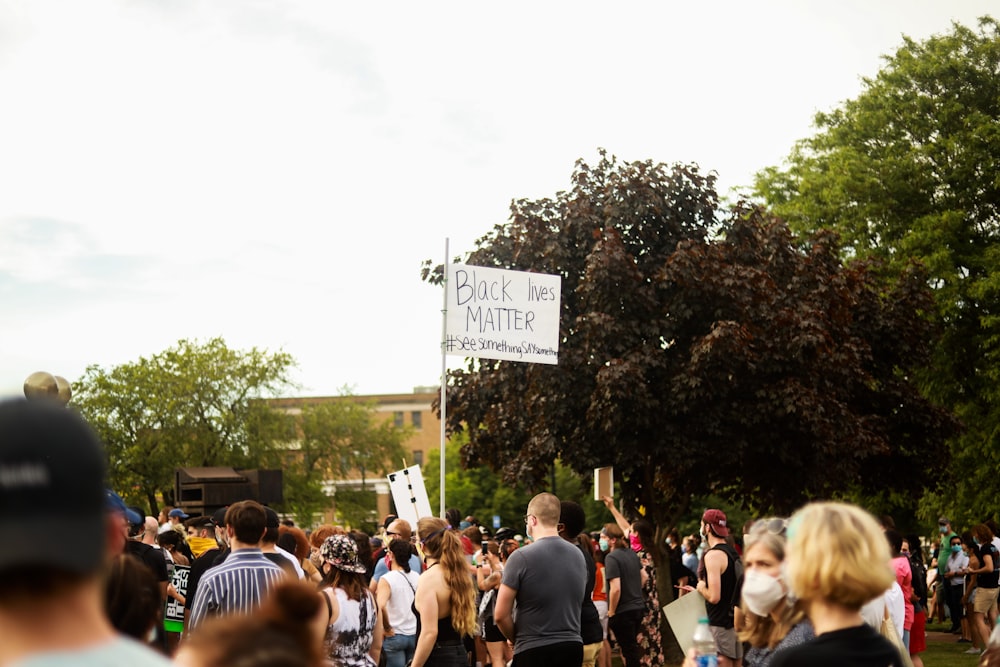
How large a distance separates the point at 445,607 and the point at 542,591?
3.78ft

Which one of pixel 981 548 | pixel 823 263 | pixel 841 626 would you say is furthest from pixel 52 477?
pixel 823 263

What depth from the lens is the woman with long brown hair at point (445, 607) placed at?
8891mm

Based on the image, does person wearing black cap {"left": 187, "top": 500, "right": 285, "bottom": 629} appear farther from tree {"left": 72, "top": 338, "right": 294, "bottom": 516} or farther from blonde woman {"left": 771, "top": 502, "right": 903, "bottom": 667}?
tree {"left": 72, "top": 338, "right": 294, "bottom": 516}

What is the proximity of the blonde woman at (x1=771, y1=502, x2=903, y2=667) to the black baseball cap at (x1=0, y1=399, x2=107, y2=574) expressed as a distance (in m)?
2.45

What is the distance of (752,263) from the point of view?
22844 millimetres

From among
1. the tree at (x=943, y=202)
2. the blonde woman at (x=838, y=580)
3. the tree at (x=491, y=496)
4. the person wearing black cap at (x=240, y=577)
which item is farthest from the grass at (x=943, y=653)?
the tree at (x=491, y=496)

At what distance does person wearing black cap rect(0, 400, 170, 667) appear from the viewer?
1666 mm

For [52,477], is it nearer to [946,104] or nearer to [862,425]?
[862,425]

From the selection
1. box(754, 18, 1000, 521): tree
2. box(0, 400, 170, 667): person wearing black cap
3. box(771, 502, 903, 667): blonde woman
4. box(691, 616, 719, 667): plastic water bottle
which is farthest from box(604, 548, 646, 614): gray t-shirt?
box(754, 18, 1000, 521): tree

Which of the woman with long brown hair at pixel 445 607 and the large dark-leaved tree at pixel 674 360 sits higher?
the large dark-leaved tree at pixel 674 360

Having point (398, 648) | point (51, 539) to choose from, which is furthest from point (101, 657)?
point (398, 648)

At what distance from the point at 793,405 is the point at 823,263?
522cm

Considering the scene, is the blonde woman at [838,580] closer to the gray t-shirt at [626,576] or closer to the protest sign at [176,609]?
the protest sign at [176,609]

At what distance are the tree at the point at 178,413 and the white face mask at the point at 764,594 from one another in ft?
178
